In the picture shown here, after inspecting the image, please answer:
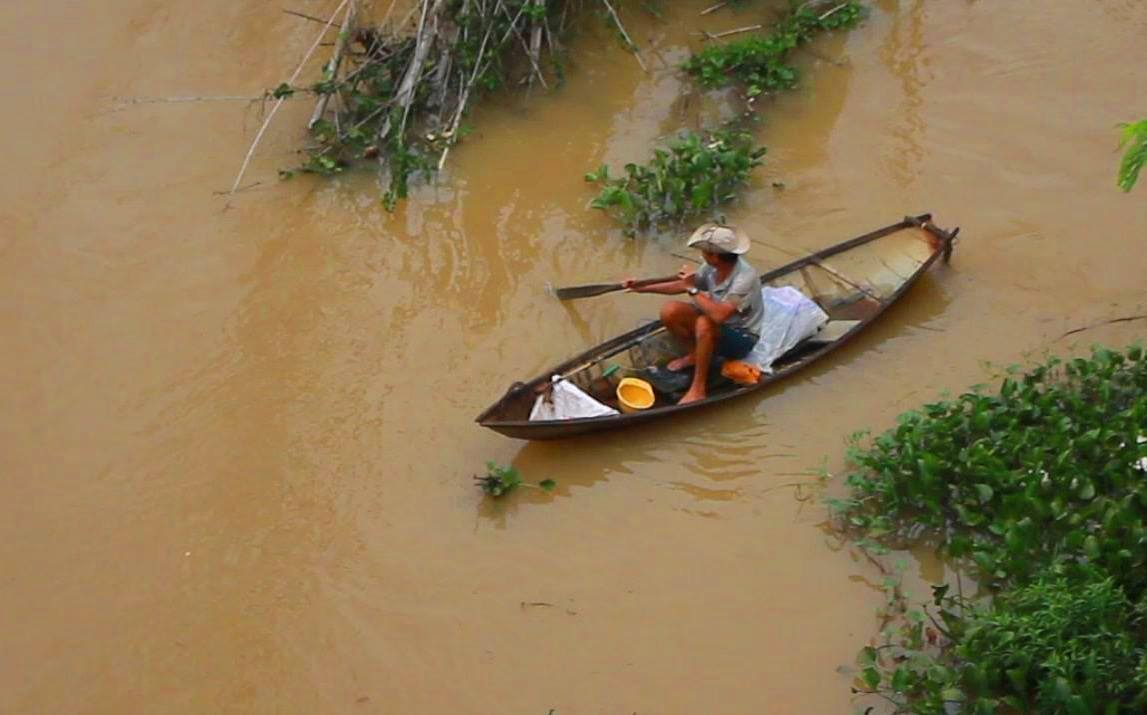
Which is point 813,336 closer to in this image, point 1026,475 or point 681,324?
point 681,324

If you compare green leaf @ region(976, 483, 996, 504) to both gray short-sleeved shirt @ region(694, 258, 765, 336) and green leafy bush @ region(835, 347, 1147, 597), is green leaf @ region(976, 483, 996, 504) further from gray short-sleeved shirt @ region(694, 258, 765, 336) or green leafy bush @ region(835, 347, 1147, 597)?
gray short-sleeved shirt @ region(694, 258, 765, 336)

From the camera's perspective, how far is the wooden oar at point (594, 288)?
233 inches

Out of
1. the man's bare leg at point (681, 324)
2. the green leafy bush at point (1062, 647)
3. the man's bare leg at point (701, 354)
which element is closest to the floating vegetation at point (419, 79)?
the man's bare leg at point (681, 324)

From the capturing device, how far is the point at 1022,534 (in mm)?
4691

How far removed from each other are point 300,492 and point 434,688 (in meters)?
1.26

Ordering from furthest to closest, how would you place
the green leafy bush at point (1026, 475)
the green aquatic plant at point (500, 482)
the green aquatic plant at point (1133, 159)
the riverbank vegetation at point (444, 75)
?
the riverbank vegetation at point (444, 75), the green aquatic plant at point (500, 482), the green leafy bush at point (1026, 475), the green aquatic plant at point (1133, 159)

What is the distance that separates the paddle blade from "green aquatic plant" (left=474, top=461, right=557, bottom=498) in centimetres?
106

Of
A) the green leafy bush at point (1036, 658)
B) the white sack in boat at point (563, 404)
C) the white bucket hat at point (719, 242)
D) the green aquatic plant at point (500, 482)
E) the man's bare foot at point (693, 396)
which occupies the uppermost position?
the white bucket hat at point (719, 242)

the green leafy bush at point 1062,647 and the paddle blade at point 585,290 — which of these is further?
the paddle blade at point 585,290

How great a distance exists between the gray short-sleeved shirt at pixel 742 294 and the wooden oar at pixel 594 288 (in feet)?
0.98

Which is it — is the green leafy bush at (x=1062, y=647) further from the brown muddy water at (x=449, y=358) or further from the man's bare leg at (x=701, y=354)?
the man's bare leg at (x=701, y=354)

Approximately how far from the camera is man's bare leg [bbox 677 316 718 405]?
5664mm

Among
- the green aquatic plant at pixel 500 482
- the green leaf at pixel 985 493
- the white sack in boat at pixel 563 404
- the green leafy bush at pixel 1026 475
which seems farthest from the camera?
the white sack in boat at pixel 563 404

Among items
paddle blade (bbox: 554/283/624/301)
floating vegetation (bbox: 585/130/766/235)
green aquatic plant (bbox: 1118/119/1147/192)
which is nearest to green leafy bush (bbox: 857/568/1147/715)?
green aquatic plant (bbox: 1118/119/1147/192)
